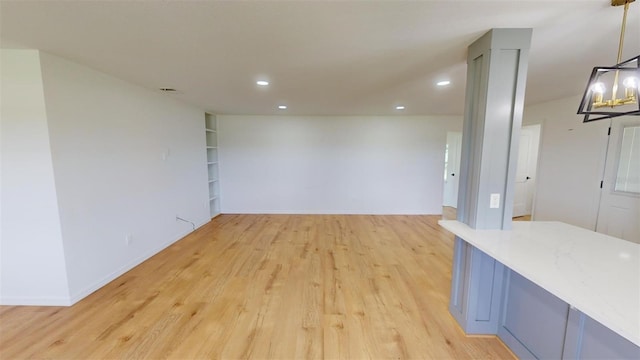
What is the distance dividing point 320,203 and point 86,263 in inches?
162

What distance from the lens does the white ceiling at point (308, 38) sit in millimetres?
1445

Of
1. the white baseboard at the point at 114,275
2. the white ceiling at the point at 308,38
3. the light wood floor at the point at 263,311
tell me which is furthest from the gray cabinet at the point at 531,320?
the white baseboard at the point at 114,275

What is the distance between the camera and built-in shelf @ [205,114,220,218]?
5.46 metres

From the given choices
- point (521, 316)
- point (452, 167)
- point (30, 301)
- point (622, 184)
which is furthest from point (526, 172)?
point (30, 301)

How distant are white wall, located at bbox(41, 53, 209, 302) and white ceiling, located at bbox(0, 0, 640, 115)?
28cm

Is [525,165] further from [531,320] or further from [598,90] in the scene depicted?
[531,320]

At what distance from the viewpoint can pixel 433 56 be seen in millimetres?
2141

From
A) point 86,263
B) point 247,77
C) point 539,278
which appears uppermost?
point 247,77

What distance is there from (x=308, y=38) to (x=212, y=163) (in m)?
4.42

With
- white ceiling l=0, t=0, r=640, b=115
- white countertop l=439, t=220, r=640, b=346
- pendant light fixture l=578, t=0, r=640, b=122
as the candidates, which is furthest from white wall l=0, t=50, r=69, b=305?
pendant light fixture l=578, t=0, r=640, b=122

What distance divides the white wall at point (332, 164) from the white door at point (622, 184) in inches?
101

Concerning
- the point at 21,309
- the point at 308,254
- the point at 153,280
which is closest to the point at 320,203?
the point at 308,254

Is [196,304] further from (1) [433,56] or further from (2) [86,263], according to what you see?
(1) [433,56]

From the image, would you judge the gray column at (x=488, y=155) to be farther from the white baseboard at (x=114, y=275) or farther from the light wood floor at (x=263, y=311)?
the white baseboard at (x=114, y=275)
